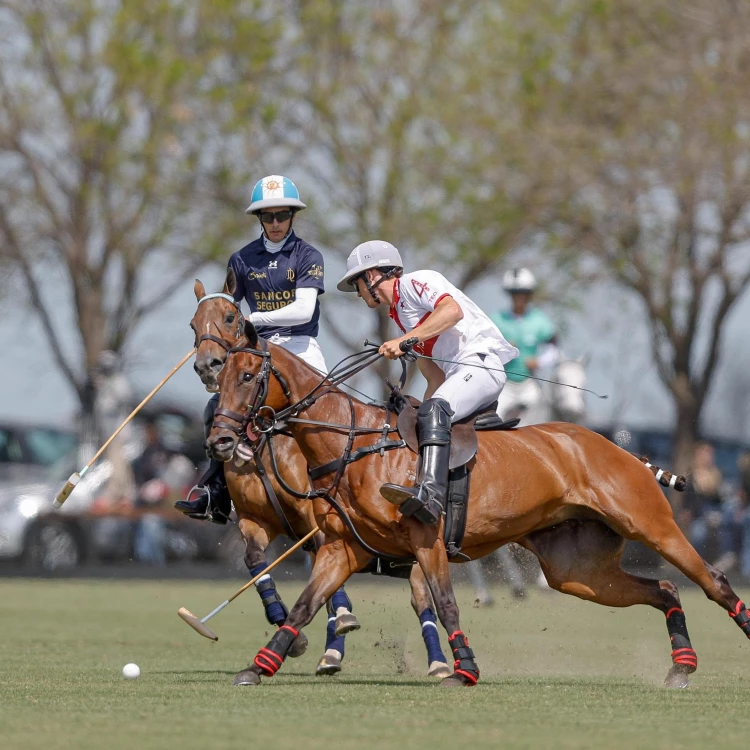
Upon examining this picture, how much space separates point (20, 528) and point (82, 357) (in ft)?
36.8

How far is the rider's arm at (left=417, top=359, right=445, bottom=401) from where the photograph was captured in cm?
978

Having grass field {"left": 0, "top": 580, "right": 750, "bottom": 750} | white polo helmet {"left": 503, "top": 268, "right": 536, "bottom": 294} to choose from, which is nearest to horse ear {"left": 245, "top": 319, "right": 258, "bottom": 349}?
grass field {"left": 0, "top": 580, "right": 750, "bottom": 750}

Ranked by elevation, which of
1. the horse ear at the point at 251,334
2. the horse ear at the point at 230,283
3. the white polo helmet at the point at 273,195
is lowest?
the horse ear at the point at 251,334

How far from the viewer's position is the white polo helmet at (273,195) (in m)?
10.4

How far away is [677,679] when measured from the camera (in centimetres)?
930

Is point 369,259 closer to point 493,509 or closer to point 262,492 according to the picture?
point 493,509

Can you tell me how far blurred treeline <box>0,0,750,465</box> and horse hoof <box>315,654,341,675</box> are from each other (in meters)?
16.6

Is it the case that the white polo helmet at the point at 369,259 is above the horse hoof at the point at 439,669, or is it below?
above

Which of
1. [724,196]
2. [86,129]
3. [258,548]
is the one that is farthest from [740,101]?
[258,548]

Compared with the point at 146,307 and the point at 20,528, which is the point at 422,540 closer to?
the point at 20,528

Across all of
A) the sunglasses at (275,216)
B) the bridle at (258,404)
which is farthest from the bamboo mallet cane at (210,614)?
the sunglasses at (275,216)

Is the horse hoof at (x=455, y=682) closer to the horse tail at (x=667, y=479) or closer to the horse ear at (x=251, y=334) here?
the horse tail at (x=667, y=479)

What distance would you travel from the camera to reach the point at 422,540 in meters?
8.83

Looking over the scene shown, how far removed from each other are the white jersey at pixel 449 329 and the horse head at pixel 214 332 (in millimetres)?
950
